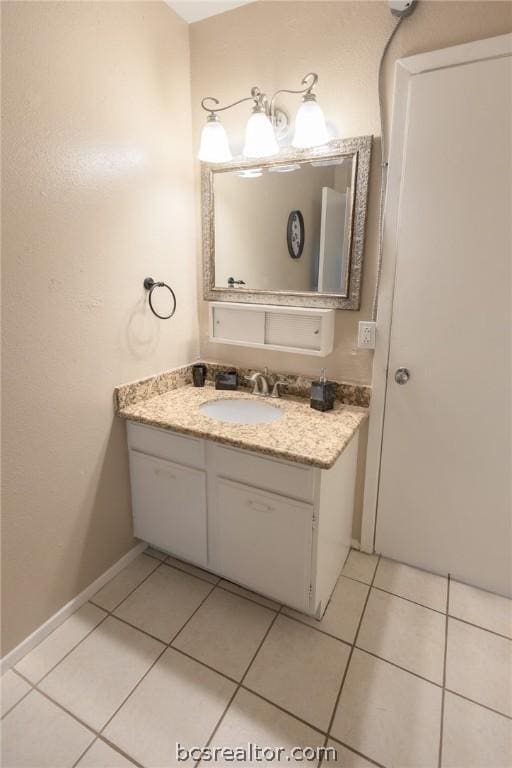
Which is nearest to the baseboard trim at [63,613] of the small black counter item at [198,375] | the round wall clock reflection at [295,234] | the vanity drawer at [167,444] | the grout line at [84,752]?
the grout line at [84,752]

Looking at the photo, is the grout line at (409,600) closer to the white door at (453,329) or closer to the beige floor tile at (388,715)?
the white door at (453,329)

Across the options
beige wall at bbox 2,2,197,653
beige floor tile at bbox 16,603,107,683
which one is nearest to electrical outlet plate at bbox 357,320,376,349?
beige wall at bbox 2,2,197,653

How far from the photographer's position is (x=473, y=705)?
48.4 inches

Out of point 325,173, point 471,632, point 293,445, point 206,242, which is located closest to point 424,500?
point 471,632

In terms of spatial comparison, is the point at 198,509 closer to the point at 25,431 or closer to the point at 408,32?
the point at 25,431

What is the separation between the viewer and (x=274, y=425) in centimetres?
151

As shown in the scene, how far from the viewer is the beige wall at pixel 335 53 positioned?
4.42 ft

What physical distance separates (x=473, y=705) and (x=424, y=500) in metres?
0.69

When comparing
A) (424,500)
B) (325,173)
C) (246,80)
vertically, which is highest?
(246,80)

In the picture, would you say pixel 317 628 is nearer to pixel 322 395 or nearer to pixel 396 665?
pixel 396 665

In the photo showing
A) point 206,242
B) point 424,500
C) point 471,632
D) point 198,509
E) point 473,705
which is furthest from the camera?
point 206,242

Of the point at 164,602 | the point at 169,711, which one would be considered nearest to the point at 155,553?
the point at 164,602

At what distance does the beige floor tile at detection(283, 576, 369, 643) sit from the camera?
149 centimetres

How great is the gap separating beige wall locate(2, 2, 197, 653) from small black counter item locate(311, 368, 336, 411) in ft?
2.41
